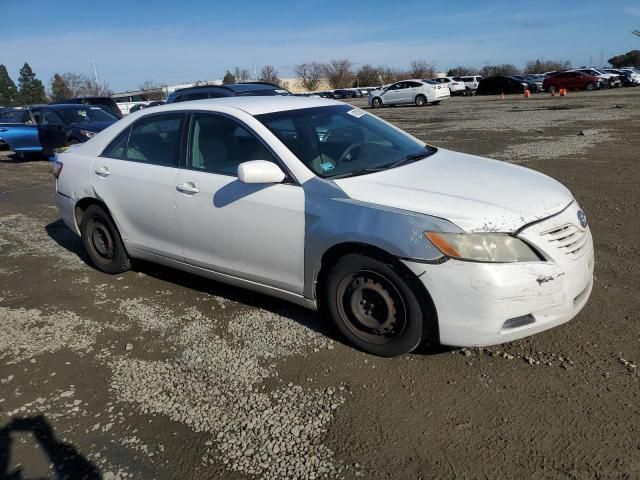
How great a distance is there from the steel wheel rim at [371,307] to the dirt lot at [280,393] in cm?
17

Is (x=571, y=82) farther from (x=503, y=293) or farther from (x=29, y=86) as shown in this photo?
(x=29, y=86)

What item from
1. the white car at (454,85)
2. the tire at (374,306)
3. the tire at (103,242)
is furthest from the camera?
the white car at (454,85)

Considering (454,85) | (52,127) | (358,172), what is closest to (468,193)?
(358,172)

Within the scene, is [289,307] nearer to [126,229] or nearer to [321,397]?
[321,397]

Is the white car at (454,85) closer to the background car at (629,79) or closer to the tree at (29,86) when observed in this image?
the background car at (629,79)

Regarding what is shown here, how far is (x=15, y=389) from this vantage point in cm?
330

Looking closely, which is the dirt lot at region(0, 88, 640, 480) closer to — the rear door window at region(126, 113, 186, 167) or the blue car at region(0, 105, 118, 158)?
the rear door window at region(126, 113, 186, 167)

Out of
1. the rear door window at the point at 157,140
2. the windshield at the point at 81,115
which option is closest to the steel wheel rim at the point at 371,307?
the rear door window at the point at 157,140

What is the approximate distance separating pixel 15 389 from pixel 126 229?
1.84 metres

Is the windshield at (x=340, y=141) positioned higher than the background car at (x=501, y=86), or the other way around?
the windshield at (x=340, y=141)

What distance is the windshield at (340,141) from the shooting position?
147 inches

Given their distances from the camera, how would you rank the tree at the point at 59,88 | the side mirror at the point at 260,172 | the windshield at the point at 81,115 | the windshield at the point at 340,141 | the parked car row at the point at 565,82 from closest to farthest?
the side mirror at the point at 260,172
the windshield at the point at 340,141
the windshield at the point at 81,115
the parked car row at the point at 565,82
the tree at the point at 59,88

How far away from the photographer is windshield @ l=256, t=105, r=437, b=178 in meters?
3.74

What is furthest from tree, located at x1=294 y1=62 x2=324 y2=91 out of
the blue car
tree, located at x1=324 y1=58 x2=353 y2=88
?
the blue car
